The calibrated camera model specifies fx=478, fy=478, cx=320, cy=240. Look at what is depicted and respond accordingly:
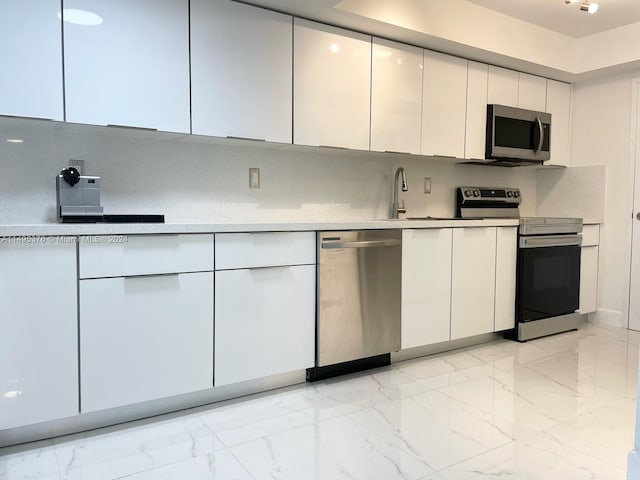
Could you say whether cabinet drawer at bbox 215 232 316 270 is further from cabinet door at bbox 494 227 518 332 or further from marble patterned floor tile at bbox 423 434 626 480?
cabinet door at bbox 494 227 518 332

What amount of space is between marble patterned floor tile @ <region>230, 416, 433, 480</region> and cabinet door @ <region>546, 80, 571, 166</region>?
312 cm

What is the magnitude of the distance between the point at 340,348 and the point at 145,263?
44.6 inches

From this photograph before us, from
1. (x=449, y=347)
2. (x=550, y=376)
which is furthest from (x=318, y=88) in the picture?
(x=550, y=376)

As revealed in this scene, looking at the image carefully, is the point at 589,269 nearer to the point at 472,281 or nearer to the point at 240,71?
the point at 472,281

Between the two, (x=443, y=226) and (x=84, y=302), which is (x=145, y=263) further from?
(x=443, y=226)

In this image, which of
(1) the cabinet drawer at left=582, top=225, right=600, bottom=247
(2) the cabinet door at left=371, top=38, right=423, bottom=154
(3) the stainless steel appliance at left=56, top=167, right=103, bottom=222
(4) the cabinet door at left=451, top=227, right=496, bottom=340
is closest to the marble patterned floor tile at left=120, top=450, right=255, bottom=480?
(3) the stainless steel appliance at left=56, top=167, right=103, bottom=222

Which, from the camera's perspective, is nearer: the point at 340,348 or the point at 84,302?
the point at 84,302

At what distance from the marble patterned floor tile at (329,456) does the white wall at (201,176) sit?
132cm

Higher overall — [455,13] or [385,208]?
[455,13]

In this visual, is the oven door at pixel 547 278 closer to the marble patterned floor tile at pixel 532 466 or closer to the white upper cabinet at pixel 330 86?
the white upper cabinet at pixel 330 86

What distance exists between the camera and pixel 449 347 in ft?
10.7

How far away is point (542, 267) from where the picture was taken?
355cm

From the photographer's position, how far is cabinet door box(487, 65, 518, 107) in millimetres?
3533

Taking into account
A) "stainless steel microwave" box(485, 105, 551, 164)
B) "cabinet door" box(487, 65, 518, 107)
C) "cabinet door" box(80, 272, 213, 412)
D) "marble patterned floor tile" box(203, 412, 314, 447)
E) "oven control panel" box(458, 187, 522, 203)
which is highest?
"cabinet door" box(487, 65, 518, 107)
